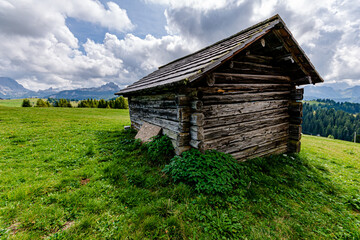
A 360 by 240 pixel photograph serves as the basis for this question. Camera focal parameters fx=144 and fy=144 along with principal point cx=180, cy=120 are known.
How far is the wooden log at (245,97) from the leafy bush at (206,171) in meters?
1.86

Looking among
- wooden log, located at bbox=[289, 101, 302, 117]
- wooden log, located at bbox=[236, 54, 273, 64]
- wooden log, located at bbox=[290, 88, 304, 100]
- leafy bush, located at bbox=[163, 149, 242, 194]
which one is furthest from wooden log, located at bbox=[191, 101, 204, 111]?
wooden log, located at bbox=[290, 88, 304, 100]

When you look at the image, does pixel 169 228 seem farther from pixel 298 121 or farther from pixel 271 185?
pixel 298 121

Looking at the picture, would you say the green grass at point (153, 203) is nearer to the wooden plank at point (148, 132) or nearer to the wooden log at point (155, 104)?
the wooden plank at point (148, 132)

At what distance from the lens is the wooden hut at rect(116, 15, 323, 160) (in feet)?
16.1

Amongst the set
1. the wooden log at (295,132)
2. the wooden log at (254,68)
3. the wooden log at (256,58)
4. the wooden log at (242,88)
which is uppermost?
the wooden log at (256,58)

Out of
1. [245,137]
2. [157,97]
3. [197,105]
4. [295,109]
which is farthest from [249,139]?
[157,97]

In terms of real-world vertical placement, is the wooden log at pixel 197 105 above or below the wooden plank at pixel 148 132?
above

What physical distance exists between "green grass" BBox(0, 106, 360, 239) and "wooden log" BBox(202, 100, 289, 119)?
Answer: 2.23 metres

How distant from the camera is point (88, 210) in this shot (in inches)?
139

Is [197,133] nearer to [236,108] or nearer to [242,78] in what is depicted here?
[236,108]

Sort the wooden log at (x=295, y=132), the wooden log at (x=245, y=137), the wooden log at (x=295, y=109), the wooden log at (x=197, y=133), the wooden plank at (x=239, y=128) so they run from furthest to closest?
the wooden log at (x=295, y=132)
the wooden log at (x=295, y=109)
the wooden log at (x=245, y=137)
the wooden plank at (x=239, y=128)
the wooden log at (x=197, y=133)

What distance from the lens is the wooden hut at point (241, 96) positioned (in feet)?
16.1

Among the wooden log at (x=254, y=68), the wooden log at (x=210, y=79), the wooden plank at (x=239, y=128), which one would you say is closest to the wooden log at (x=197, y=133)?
the wooden plank at (x=239, y=128)

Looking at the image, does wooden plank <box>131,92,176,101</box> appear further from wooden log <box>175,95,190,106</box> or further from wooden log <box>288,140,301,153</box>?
wooden log <box>288,140,301,153</box>
